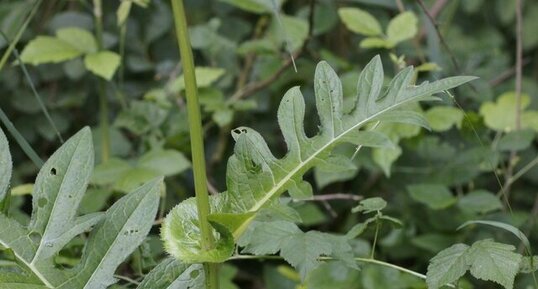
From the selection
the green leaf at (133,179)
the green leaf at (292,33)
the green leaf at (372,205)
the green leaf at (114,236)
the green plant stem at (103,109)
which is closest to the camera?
the green leaf at (114,236)

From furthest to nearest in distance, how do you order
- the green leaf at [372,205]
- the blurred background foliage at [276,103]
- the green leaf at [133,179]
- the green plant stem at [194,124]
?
the blurred background foliage at [276,103]
the green leaf at [133,179]
the green leaf at [372,205]
the green plant stem at [194,124]

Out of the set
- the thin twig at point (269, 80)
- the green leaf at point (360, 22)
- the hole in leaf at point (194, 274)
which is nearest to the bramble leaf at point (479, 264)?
the hole in leaf at point (194, 274)

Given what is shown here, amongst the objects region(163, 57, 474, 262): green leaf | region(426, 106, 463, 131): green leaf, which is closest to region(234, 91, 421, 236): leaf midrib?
region(163, 57, 474, 262): green leaf

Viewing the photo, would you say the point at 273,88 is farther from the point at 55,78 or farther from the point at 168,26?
the point at 55,78

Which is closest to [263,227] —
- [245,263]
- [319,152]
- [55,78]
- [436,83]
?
[319,152]

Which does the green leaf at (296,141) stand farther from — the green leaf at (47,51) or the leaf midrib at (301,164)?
the green leaf at (47,51)

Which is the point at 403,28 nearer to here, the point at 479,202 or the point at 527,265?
the point at 479,202

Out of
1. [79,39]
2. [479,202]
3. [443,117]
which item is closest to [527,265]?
[479,202]
